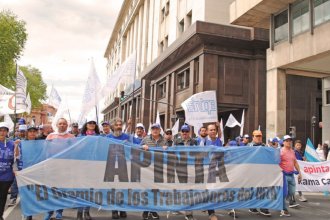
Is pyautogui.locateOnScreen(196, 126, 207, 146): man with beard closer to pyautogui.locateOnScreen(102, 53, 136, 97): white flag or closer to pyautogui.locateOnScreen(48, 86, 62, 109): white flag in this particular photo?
pyautogui.locateOnScreen(102, 53, 136, 97): white flag

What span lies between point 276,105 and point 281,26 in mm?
3758

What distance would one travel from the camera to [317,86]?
25797mm

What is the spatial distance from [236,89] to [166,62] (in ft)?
24.2

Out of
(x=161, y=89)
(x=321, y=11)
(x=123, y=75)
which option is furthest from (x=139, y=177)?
(x=161, y=89)

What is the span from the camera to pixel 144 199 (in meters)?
6.78

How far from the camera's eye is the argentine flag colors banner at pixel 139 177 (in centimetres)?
647

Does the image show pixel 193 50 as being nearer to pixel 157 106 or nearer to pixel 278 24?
pixel 278 24

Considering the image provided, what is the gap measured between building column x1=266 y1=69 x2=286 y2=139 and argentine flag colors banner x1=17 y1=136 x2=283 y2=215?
1030cm

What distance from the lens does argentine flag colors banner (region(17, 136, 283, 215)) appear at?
647cm

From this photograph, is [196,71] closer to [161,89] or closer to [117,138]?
[161,89]

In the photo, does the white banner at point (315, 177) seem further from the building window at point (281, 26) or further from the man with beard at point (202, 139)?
the building window at point (281, 26)

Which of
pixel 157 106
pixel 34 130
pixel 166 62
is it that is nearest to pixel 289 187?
pixel 34 130

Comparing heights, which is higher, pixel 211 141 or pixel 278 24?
pixel 278 24

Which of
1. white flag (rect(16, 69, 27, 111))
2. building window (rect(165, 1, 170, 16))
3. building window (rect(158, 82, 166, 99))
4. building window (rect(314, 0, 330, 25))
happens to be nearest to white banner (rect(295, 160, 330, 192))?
building window (rect(314, 0, 330, 25))
